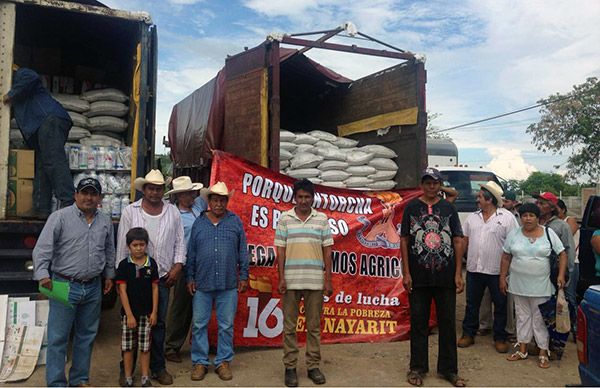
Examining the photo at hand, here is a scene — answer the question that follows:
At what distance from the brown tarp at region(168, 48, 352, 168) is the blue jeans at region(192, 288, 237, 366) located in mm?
3027

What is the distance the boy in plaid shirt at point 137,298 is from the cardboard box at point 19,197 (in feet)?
4.89

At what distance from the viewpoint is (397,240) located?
18.8 ft

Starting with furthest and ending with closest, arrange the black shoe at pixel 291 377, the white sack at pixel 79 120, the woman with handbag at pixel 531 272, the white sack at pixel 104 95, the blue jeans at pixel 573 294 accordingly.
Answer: the white sack at pixel 104 95, the blue jeans at pixel 573 294, the white sack at pixel 79 120, the woman with handbag at pixel 531 272, the black shoe at pixel 291 377

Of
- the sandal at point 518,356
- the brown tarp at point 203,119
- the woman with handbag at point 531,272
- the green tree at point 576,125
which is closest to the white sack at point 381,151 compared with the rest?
the brown tarp at point 203,119

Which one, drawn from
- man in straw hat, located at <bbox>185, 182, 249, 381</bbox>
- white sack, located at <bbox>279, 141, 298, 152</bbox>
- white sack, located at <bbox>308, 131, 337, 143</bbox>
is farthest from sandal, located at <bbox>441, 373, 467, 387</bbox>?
white sack, located at <bbox>308, 131, 337, 143</bbox>

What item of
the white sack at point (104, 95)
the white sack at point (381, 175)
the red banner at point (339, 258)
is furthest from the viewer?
the white sack at point (381, 175)

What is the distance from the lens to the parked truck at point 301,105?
5.53m

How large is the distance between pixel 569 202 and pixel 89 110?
1045 inches

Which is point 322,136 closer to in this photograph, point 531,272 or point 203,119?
point 203,119

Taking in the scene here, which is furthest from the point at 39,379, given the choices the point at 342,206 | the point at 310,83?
the point at 310,83

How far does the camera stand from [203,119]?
7508 millimetres

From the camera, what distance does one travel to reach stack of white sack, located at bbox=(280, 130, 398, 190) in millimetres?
6074

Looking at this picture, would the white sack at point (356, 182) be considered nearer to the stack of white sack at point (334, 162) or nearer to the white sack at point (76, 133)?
the stack of white sack at point (334, 162)

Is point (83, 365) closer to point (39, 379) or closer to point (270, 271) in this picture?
point (39, 379)
